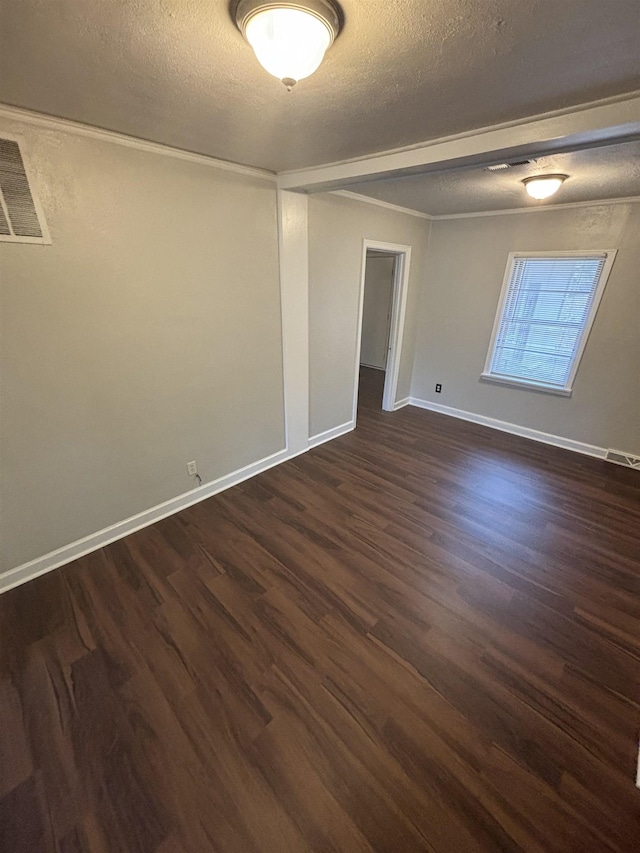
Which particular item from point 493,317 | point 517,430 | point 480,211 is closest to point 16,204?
point 480,211

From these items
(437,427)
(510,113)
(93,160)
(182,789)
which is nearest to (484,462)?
(437,427)

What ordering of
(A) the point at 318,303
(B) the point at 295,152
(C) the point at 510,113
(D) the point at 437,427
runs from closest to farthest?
(C) the point at 510,113, (B) the point at 295,152, (A) the point at 318,303, (D) the point at 437,427

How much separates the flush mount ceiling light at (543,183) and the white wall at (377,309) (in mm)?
3636

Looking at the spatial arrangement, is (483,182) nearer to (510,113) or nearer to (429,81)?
(510,113)

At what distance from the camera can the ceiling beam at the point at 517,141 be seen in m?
1.24

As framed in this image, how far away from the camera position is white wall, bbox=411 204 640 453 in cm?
305

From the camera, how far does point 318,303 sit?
10.2 feet

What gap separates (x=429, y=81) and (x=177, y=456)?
2.50 meters

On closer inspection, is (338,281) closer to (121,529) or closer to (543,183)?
(543,183)

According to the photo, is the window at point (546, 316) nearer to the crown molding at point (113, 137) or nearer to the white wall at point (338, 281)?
the white wall at point (338, 281)

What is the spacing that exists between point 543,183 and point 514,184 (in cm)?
29

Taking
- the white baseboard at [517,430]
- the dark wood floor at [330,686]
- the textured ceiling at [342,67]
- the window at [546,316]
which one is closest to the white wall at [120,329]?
the textured ceiling at [342,67]

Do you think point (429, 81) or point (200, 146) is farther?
point (200, 146)

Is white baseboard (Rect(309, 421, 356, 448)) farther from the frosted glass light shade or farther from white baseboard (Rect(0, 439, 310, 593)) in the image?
the frosted glass light shade
